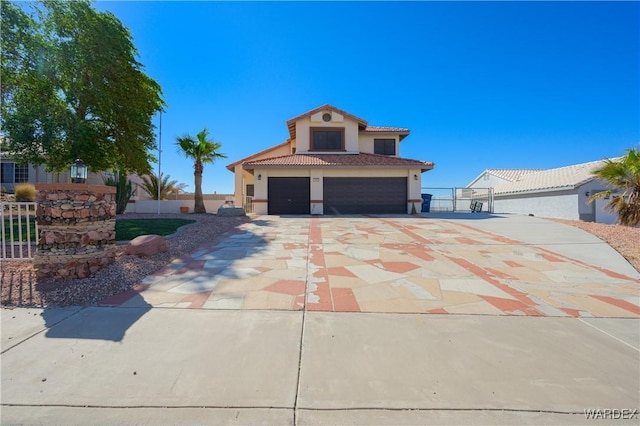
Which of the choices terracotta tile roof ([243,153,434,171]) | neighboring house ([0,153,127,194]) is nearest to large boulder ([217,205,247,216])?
terracotta tile roof ([243,153,434,171])

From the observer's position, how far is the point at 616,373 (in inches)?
97.3

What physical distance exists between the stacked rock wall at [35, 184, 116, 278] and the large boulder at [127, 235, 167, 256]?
87cm

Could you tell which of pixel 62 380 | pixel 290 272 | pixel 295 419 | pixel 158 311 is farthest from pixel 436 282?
pixel 62 380

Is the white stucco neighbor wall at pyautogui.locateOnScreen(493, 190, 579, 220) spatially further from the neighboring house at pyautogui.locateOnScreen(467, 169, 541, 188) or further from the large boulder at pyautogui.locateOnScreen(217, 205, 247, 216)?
the large boulder at pyautogui.locateOnScreen(217, 205, 247, 216)

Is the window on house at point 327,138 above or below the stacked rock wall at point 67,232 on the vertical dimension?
above

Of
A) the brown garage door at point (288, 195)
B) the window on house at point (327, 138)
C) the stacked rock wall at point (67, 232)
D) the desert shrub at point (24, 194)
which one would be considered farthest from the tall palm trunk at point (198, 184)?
the stacked rock wall at point (67, 232)

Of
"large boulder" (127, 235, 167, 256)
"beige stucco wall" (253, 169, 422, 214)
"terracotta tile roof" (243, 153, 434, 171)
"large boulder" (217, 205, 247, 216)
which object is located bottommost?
"large boulder" (127, 235, 167, 256)

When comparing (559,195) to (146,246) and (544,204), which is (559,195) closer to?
(544,204)

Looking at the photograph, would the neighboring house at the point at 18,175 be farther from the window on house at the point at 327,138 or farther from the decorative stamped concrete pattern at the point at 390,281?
the decorative stamped concrete pattern at the point at 390,281

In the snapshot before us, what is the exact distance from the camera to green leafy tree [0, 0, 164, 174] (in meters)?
10.4

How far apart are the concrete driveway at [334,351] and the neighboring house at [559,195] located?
605 inches

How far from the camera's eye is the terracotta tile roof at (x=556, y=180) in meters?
18.2

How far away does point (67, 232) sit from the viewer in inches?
183

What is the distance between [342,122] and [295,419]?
18.8 meters
